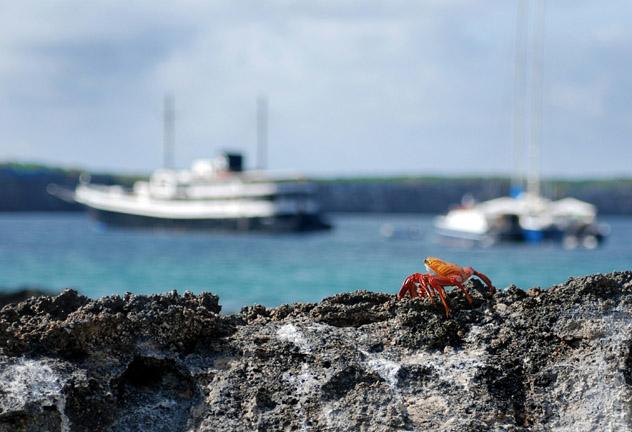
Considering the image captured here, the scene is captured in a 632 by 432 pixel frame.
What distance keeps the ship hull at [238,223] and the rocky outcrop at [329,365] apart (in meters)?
62.1

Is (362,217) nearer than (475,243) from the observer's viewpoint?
No

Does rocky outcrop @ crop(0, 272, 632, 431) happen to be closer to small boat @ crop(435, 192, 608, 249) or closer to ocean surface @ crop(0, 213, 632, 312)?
ocean surface @ crop(0, 213, 632, 312)

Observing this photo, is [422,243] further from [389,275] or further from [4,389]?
[4,389]

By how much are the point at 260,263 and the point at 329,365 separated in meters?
40.3

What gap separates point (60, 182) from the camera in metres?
118

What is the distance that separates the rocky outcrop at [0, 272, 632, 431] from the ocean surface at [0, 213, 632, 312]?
20.6 m

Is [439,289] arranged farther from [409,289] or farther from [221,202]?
[221,202]

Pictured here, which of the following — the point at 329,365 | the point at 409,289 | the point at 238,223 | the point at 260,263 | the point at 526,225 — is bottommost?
the point at 260,263

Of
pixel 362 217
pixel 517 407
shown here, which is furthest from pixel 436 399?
pixel 362 217

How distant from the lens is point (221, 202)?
68.3 m

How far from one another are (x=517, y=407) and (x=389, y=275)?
113ft

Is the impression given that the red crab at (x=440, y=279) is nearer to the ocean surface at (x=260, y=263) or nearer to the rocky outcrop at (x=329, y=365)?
the rocky outcrop at (x=329, y=365)

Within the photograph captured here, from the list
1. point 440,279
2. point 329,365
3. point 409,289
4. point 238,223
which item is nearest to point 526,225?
point 238,223

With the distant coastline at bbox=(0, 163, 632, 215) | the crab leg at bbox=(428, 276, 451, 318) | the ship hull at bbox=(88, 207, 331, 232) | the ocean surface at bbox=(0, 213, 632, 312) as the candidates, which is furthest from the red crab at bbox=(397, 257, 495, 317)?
the distant coastline at bbox=(0, 163, 632, 215)
